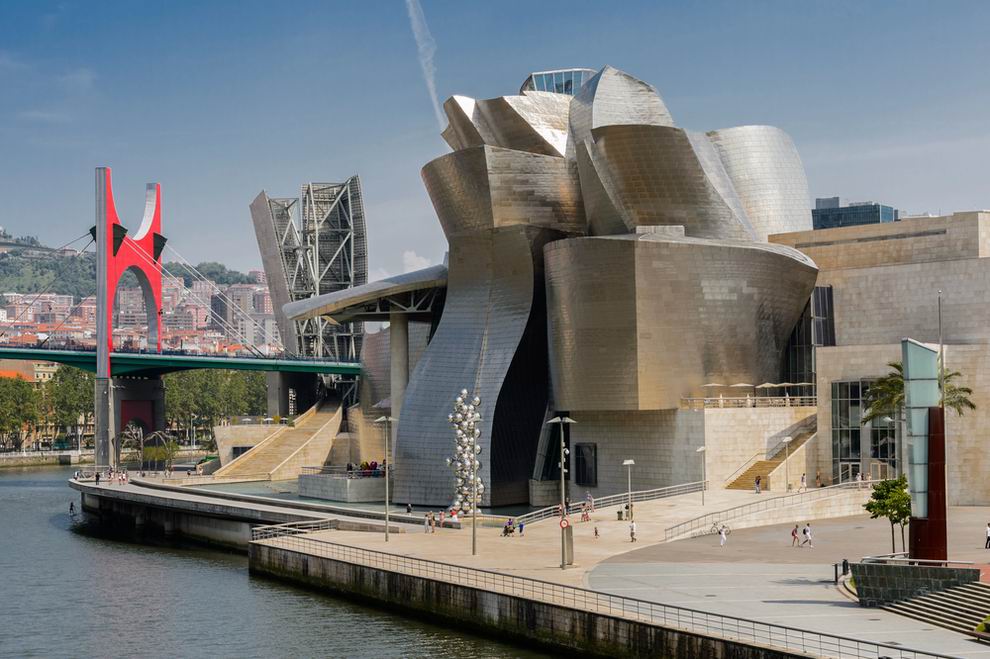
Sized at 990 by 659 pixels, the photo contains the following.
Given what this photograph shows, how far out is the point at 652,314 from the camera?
184ft

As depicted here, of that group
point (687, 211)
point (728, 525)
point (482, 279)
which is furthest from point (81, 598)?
point (687, 211)

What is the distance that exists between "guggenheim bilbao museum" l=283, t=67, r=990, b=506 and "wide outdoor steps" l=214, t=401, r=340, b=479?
20342 millimetres

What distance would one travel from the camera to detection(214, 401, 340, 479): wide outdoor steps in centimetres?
8400

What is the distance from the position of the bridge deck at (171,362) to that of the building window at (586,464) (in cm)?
3676

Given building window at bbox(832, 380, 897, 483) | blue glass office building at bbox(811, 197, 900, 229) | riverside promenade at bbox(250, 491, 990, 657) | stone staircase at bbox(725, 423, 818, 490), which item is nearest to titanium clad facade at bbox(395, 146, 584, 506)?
riverside promenade at bbox(250, 491, 990, 657)

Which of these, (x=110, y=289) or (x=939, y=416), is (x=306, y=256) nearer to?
(x=110, y=289)

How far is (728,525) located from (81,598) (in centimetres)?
2232

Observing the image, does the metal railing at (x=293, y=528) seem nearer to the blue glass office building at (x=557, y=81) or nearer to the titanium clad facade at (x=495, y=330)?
the titanium clad facade at (x=495, y=330)

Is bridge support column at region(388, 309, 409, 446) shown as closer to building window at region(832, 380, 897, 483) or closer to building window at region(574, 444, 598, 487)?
building window at region(574, 444, 598, 487)

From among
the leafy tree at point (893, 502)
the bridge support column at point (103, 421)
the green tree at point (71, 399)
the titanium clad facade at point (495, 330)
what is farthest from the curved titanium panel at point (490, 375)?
the green tree at point (71, 399)

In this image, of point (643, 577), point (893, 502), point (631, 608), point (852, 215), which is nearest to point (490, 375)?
point (643, 577)

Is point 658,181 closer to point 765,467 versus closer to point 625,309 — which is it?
point 625,309

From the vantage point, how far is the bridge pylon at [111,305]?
98.8 meters

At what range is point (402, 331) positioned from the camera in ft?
235
